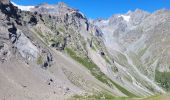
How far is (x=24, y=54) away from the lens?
651ft

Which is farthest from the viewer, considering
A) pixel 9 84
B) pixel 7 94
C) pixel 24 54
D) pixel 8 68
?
pixel 24 54

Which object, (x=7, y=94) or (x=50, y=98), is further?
(x=50, y=98)

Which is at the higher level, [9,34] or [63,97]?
[9,34]

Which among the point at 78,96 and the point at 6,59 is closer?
the point at 6,59

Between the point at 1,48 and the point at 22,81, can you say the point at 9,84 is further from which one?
the point at 1,48

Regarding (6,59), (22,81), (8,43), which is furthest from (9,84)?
(8,43)

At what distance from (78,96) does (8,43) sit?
42.7 m

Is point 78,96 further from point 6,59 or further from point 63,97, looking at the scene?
point 6,59

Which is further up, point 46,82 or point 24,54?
point 24,54

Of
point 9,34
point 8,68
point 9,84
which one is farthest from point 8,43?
point 9,84

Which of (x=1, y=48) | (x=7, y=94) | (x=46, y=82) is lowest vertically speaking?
(x=7, y=94)

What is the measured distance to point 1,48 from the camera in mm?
182375

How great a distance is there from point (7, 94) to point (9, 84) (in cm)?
A: 1084

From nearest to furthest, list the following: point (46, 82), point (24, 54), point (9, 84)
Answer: point (9, 84), point (46, 82), point (24, 54)
